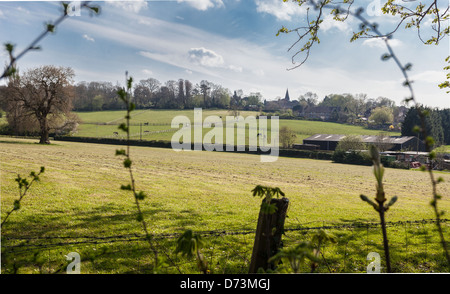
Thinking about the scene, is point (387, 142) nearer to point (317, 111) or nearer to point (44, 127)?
point (44, 127)

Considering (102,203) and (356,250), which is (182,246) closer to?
(356,250)

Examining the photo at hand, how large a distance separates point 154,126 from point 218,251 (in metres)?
84.6

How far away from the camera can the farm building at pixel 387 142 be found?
55.0 m

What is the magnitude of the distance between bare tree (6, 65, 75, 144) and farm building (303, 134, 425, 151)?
2010 inches

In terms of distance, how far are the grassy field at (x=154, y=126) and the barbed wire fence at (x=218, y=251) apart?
6489 centimetres

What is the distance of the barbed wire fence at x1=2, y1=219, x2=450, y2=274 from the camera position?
5.04 meters

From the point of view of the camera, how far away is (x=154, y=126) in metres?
87.2

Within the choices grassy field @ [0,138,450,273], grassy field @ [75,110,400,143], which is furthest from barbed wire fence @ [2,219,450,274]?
grassy field @ [75,110,400,143]

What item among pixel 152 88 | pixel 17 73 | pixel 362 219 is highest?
pixel 152 88

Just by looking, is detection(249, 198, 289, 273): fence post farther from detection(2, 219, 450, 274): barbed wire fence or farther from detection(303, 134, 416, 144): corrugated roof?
detection(303, 134, 416, 144): corrugated roof

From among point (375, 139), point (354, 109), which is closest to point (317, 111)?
point (354, 109)
